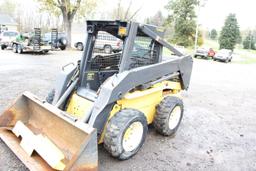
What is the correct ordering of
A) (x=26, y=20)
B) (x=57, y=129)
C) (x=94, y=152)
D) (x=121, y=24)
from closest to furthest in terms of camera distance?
(x=94, y=152)
(x=57, y=129)
(x=121, y=24)
(x=26, y=20)

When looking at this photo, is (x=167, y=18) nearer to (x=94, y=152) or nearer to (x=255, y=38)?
(x=255, y=38)

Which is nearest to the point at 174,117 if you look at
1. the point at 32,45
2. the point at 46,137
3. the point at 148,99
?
the point at 148,99

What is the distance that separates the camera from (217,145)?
14.4 ft

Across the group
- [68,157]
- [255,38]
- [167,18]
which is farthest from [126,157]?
[255,38]

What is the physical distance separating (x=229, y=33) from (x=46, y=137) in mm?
43087

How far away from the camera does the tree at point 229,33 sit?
137 feet

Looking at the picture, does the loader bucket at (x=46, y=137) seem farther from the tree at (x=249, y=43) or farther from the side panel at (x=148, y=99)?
the tree at (x=249, y=43)

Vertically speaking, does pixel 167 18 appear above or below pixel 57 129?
above

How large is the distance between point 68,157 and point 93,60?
1798mm

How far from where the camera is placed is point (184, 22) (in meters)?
35.1

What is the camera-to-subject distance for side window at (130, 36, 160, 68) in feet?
13.1

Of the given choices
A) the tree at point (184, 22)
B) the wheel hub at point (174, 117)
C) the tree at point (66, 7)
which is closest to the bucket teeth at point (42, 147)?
the wheel hub at point (174, 117)

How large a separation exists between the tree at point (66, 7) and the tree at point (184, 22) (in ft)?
56.6

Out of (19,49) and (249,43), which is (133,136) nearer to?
(19,49)
